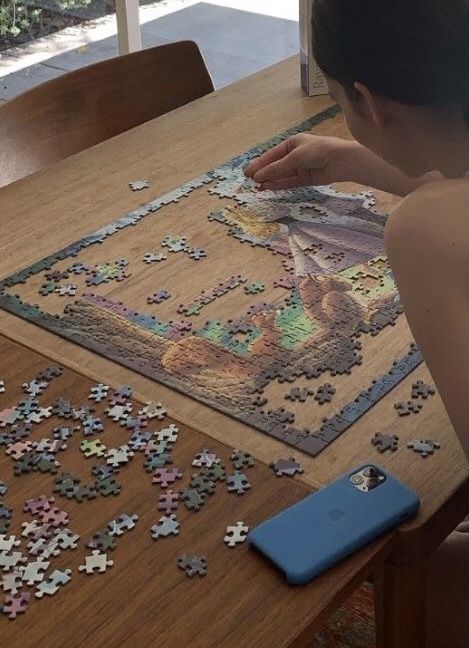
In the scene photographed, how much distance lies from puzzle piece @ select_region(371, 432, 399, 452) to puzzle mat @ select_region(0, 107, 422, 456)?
4cm

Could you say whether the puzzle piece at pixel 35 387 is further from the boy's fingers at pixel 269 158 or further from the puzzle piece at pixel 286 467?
the boy's fingers at pixel 269 158

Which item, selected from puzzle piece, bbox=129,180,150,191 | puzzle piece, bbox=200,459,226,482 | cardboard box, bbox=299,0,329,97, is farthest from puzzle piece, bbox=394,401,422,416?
cardboard box, bbox=299,0,329,97

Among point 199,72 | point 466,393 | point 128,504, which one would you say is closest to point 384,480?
point 466,393

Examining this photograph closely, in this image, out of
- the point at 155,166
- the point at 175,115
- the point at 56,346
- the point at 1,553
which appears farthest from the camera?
the point at 175,115

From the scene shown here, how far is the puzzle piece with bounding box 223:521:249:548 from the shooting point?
3.23ft

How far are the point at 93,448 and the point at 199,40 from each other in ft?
10.5

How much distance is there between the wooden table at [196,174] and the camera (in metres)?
1.04

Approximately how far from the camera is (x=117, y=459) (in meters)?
1.09

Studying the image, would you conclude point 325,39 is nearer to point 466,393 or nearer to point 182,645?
point 466,393

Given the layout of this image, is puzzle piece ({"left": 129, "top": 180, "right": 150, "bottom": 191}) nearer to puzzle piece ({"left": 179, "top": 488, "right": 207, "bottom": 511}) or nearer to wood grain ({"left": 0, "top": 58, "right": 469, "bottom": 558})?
wood grain ({"left": 0, "top": 58, "right": 469, "bottom": 558})

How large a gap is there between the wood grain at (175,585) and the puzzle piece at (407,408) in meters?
0.17

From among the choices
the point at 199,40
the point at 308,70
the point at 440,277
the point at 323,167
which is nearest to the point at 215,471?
the point at 440,277

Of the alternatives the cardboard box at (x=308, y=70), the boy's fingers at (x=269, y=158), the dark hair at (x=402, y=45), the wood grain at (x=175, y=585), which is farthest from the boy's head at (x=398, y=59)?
the cardboard box at (x=308, y=70)

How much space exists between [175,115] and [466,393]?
1.22 meters
